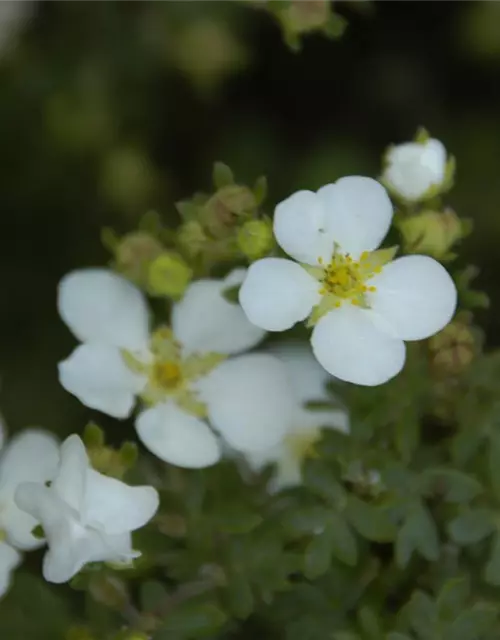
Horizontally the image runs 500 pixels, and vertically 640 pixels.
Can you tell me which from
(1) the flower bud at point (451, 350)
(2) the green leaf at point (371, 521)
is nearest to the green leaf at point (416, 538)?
(2) the green leaf at point (371, 521)

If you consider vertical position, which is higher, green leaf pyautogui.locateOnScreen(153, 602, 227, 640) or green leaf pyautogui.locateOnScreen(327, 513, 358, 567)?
green leaf pyautogui.locateOnScreen(327, 513, 358, 567)

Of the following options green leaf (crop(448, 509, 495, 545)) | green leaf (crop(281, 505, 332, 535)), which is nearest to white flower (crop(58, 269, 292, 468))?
green leaf (crop(281, 505, 332, 535))

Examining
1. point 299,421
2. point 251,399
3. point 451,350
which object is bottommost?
point 299,421

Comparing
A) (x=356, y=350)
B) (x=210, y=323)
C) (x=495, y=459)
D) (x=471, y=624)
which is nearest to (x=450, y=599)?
(x=471, y=624)

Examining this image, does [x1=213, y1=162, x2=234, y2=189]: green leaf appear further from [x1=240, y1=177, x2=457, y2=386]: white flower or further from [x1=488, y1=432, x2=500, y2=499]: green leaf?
[x1=488, y1=432, x2=500, y2=499]: green leaf

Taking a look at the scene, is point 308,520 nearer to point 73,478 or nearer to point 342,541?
point 342,541

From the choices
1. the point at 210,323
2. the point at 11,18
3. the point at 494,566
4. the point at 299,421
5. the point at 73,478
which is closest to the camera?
the point at 73,478

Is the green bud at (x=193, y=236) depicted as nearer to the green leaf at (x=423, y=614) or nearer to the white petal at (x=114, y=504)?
the white petal at (x=114, y=504)
